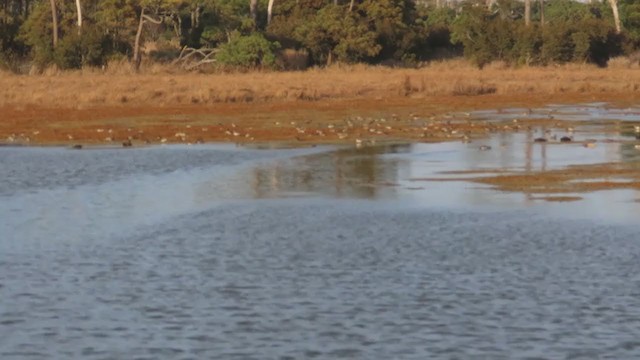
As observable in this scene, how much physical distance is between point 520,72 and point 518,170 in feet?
106

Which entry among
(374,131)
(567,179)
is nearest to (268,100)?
(374,131)

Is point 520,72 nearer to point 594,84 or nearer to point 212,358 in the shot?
point 594,84

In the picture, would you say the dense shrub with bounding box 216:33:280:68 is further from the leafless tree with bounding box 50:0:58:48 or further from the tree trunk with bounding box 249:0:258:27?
the leafless tree with bounding box 50:0:58:48

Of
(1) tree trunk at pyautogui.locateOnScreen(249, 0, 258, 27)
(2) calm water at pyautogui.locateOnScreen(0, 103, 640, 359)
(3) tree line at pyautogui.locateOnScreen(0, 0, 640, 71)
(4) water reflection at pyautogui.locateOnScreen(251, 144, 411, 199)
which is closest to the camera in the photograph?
(2) calm water at pyautogui.locateOnScreen(0, 103, 640, 359)

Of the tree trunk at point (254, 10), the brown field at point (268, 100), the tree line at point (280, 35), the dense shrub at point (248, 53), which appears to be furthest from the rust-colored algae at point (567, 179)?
the tree trunk at point (254, 10)

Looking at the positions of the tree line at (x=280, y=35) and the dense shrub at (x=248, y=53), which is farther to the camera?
the tree line at (x=280, y=35)

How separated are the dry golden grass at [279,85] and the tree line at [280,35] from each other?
2.31 m

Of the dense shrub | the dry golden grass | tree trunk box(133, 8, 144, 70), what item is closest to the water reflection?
the dry golden grass

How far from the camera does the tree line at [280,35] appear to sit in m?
51.1

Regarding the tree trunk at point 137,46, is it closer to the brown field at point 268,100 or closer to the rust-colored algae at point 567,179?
the brown field at point 268,100

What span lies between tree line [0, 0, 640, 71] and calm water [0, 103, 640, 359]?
102ft

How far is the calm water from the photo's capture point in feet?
30.0

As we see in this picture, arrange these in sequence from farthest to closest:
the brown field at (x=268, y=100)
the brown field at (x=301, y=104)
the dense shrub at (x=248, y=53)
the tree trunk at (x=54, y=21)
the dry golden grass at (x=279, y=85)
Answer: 1. the tree trunk at (x=54, y=21)
2. the dense shrub at (x=248, y=53)
3. the dry golden grass at (x=279, y=85)
4. the brown field at (x=268, y=100)
5. the brown field at (x=301, y=104)

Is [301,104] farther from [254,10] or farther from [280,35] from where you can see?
[254,10]
